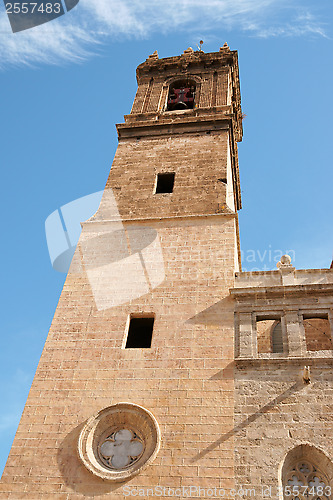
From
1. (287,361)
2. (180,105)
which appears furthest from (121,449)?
(180,105)

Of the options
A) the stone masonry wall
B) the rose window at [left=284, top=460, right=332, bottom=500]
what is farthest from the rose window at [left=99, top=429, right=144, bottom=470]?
the rose window at [left=284, top=460, right=332, bottom=500]

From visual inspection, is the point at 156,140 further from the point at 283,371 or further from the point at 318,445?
the point at 318,445

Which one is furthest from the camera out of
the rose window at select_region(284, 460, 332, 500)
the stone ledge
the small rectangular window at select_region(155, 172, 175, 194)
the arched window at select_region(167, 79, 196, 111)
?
the arched window at select_region(167, 79, 196, 111)

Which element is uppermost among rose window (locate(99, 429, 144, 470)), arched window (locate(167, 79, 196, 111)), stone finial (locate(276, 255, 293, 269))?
arched window (locate(167, 79, 196, 111))

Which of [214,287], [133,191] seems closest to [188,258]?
[214,287]

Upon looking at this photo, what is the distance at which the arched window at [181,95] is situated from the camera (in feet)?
75.0

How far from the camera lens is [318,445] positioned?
1057cm

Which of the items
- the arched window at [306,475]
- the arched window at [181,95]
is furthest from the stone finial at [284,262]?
the arched window at [181,95]

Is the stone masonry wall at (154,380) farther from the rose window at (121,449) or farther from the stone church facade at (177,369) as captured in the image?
the rose window at (121,449)

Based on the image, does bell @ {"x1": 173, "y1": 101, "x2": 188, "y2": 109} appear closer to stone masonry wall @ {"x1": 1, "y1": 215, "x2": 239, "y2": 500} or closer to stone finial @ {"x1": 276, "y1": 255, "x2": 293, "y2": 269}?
stone masonry wall @ {"x1": 1, "y1": 215, "x2": 239, "y2": 500}

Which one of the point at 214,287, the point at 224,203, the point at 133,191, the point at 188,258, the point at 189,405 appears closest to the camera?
the point at 189,405

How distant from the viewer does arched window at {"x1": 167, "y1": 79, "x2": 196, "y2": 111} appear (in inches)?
900

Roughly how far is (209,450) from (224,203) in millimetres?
7947

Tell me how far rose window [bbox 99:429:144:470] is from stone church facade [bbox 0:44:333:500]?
3 centimetres
